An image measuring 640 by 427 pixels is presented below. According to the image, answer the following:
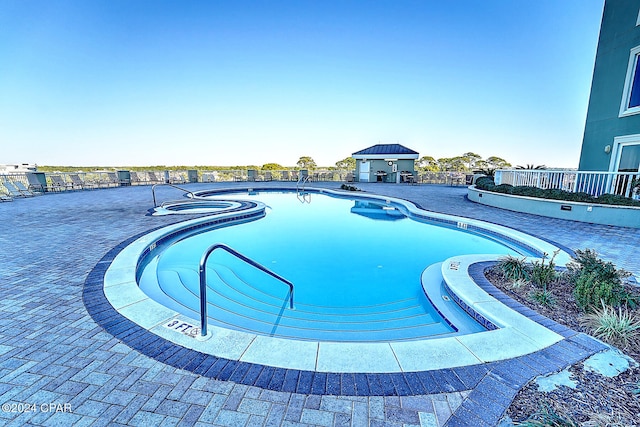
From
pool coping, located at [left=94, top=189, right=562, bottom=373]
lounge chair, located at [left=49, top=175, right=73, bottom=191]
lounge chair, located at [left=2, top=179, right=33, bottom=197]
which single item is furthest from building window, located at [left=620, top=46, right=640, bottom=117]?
lounge chair, located at [left=49, top=175, right=73, bottom=191]

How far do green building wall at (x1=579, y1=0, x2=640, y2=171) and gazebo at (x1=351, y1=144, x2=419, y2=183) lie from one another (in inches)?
407

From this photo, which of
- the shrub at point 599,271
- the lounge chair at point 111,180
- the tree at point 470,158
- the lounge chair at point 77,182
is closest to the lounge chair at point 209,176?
the lounge chair at point 111,180

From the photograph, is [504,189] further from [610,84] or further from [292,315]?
[292,315]

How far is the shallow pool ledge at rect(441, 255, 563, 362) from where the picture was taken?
7.07 feet

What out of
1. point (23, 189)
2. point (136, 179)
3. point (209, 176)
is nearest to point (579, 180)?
point (209, 176)

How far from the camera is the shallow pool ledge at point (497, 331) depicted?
2.16 m

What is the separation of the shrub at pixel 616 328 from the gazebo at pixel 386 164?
17.6 metres

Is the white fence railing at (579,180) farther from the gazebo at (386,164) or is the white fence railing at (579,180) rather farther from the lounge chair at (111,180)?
the lounge chair at (111,180)

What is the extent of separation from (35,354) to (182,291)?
195cm

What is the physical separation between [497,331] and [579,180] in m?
9.03

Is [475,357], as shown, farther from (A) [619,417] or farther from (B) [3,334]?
(B) [3,334]

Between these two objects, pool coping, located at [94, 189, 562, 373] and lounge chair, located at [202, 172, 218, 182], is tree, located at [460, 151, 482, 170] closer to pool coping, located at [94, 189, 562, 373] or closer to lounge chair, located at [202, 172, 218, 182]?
lounge chair, located at [202, 172, 218, 182]

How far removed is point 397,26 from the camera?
46.1 ft

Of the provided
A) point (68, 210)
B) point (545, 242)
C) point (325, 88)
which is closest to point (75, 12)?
point (68, 210)
